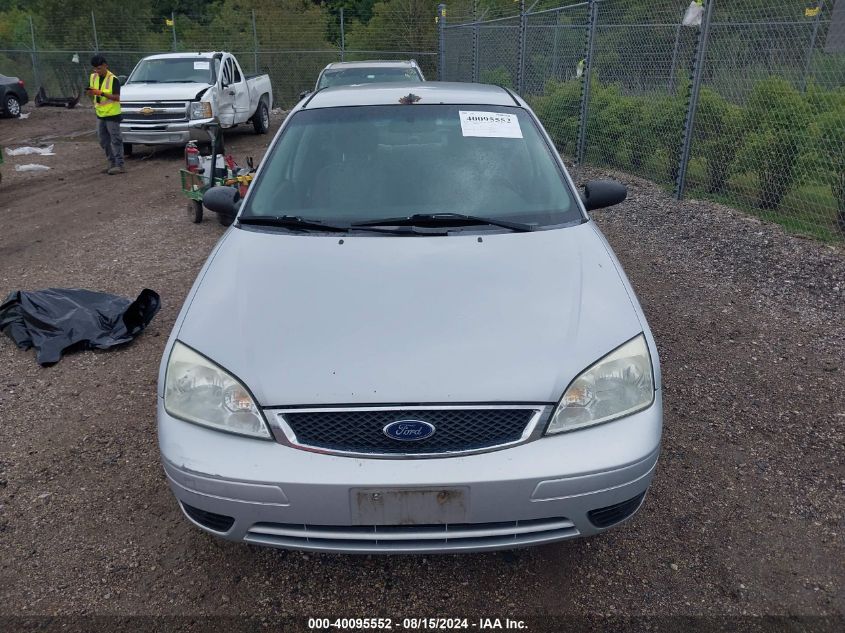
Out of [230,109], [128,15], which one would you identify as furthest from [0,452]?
[128,15]

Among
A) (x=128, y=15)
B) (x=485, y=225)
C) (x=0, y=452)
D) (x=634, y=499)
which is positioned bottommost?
(x=0, y=452)

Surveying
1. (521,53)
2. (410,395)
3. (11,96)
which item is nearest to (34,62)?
(11,96)

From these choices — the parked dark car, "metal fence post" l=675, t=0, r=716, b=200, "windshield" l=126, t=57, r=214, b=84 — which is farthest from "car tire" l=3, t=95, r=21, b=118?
"metal fence post" l=675, t=0, r=716, b=200

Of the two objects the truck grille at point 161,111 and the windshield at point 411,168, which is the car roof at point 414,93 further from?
the truck grille at point 161,111

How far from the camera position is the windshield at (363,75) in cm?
1165

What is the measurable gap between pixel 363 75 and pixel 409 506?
10836mm

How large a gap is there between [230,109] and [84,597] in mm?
12535

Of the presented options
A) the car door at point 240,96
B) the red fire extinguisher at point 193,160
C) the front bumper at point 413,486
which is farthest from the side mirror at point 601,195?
the car door at point 240,96

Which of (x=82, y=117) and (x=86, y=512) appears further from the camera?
(x=82, y=117)

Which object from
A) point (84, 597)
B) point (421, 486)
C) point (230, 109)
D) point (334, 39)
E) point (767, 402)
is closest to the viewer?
point (421, 486)

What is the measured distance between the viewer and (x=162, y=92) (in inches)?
481

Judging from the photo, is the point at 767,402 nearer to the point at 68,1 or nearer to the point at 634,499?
the point at 634,499

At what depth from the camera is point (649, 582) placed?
2.54 meters

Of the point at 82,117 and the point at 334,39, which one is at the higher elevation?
the point at 334,39
